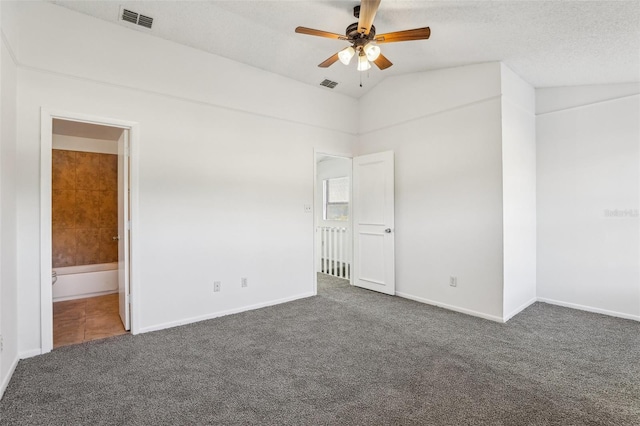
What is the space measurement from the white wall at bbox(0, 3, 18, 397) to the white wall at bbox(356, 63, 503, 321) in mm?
4087

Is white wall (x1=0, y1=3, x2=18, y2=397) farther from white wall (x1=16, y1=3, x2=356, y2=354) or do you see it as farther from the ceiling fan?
the ceiling fan

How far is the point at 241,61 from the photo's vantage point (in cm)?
382

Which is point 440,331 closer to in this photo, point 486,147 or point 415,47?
point 486,147

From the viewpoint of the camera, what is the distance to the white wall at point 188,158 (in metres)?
2.70

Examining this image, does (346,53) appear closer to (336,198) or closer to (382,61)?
(382,61)

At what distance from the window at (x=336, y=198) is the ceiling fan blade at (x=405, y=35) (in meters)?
4.55

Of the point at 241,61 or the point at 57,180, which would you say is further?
the point at 57,180

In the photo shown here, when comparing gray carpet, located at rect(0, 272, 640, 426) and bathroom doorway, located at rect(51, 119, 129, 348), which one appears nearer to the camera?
gray carpet, located at rect(0, 272, 640, 426)

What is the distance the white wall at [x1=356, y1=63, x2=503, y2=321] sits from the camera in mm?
3518

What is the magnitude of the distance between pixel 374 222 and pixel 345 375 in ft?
8.93

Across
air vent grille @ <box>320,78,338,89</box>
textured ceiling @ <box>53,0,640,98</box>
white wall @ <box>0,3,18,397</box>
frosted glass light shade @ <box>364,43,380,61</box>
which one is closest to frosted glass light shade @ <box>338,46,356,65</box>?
frosted glass light shade @ <box>364,43,380,61</box>

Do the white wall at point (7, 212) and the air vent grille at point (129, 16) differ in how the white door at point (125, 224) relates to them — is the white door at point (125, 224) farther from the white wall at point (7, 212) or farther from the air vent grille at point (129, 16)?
the air vent grille at point (129, 16)

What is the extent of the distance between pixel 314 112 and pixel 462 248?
277 cm

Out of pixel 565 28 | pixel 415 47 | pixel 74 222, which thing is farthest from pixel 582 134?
pixel 74 222
